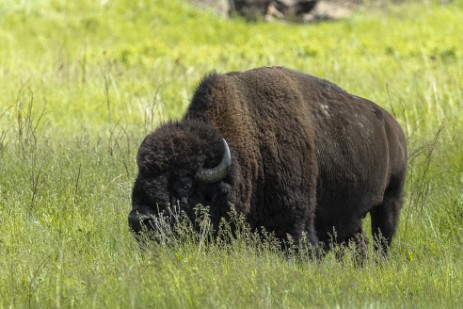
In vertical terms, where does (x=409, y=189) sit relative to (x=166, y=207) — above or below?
below

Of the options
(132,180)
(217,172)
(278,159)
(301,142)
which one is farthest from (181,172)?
(132,180)

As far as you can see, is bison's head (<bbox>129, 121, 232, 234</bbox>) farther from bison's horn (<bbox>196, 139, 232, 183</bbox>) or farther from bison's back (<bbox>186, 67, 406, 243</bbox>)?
bison's back (<bbox>186, 67, 406, 243</bbox>)

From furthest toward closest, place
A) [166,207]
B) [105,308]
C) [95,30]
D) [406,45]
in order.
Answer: [95,30] < [406,45] < [166,207] < [105,308]

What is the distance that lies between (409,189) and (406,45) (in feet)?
34.8

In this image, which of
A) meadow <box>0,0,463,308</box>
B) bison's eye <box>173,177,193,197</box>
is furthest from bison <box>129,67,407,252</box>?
meadow <box>0,0,463,308</box>

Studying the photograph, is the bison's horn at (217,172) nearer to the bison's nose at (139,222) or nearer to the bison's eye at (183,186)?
the bison's eye at (183,186)

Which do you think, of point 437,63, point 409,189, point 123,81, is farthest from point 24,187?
point 437,63

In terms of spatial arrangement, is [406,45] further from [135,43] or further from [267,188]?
[267,188]

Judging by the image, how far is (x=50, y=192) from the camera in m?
7.87

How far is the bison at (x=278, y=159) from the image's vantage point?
6.27m

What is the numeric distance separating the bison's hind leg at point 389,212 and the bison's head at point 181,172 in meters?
1.94

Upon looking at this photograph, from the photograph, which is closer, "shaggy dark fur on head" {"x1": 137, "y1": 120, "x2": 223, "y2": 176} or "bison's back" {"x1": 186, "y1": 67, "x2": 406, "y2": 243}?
"shaggy dark fur on head" {"x1": 137, "y1": 120, "x2": 223, "y2": 176}

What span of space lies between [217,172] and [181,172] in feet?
0.80

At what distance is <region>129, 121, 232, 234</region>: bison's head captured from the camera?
20.0 feet
